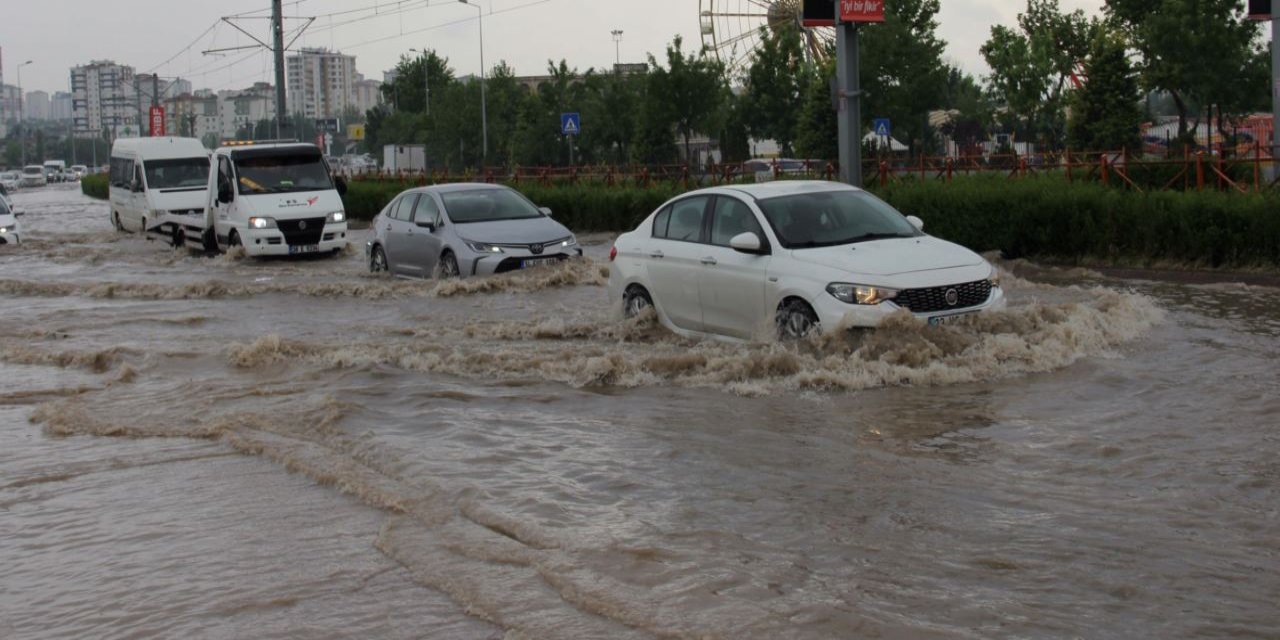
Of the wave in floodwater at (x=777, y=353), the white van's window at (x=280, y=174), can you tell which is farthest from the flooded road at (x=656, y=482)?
the white van's window at (x=280, y=174)

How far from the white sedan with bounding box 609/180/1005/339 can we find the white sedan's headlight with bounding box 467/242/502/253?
5.50 m

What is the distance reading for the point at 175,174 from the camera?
32938 mm

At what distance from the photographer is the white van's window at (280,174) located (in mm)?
25266

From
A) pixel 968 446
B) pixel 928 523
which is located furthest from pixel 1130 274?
pixel 928 523

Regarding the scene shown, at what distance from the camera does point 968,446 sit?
26.8ft

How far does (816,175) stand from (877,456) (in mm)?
22590

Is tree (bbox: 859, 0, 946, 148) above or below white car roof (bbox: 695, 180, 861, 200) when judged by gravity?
above

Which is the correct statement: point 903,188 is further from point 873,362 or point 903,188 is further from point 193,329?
point 873,362

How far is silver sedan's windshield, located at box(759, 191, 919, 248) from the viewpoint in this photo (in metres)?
11.2

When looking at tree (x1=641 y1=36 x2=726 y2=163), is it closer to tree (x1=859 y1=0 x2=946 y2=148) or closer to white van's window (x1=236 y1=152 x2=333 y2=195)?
tree (x1=859 y1=0 x2=946 y2=148)

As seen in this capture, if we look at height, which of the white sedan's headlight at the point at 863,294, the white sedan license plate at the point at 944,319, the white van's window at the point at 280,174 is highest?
the white van's window at the point at 280,174

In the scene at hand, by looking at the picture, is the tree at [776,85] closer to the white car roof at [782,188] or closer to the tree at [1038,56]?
the tree at [1038,56]

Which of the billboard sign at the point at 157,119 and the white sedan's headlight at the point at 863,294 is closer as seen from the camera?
the white sedan's headlight at the point at 863,294

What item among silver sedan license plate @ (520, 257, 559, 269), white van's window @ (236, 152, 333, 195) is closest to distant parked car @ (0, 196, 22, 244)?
white van's window @ (236, 152, 333, 195)
